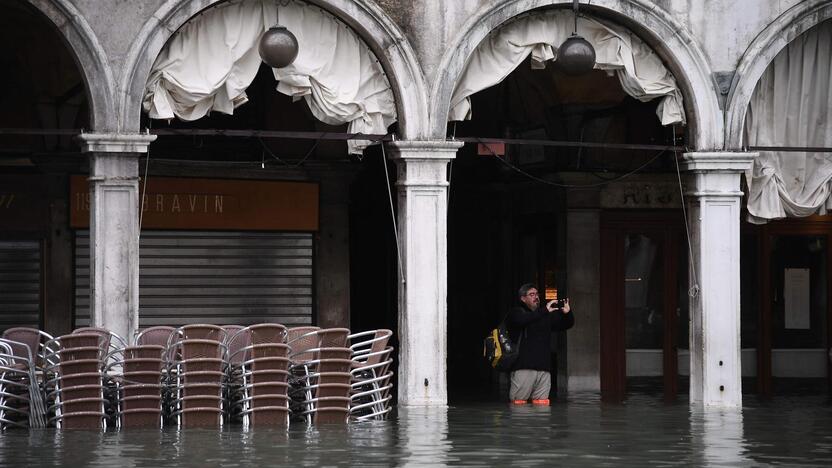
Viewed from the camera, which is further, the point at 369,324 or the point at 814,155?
the point at 369,324

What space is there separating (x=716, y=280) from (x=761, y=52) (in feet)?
8.61

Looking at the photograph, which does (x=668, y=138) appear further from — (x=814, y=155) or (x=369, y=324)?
(x=369, y=324)

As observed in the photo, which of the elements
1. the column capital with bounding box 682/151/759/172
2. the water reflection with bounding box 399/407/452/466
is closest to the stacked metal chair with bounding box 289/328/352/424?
the water reflection with bounding box 399/407/452/466

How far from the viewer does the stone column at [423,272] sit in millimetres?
16781

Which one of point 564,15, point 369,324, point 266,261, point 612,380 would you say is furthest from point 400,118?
point 369,324

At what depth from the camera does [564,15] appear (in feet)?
57.1

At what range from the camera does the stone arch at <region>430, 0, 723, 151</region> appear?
16.9 meters

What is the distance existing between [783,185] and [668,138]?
121 inches

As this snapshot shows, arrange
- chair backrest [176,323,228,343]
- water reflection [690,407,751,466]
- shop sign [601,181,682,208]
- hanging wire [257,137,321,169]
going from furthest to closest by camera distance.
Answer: shop sign [601,181,682,208] < hanging wire [257,137,321,169] < chair backrest [176,323,228,343] < water reflection [690,407,751,466]

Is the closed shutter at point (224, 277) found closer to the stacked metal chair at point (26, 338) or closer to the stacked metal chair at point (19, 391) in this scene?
the stacked metal chair at point (26, 338)

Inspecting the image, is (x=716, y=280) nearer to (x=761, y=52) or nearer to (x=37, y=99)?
(x=761, y=52)

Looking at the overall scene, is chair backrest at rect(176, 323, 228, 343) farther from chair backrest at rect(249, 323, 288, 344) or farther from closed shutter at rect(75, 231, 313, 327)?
closed shutter at rect(75, 231, 313, 327)

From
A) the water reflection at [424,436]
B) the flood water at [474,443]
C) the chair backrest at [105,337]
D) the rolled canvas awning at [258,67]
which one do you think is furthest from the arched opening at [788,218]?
the chair backrest at [105,337]

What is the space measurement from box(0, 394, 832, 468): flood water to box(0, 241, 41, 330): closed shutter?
18.6 ft
